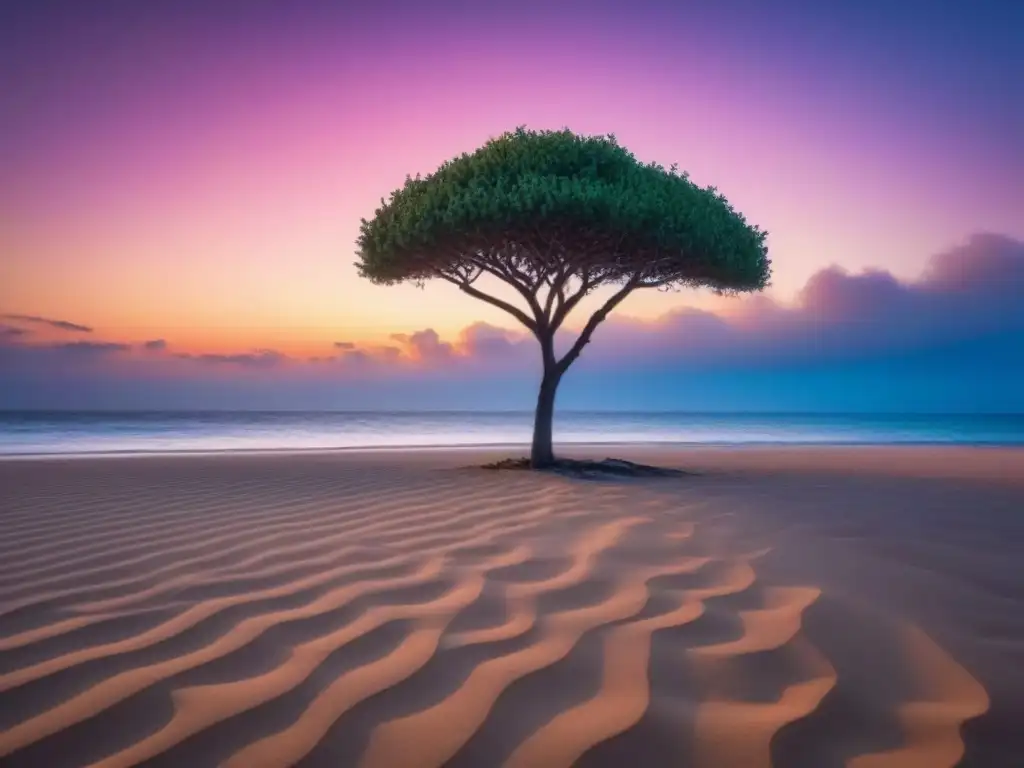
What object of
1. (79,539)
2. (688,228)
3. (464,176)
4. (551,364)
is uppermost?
(464,176)

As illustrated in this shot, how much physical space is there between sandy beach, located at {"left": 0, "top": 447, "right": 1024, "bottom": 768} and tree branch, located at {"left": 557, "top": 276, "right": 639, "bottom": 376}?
17.5 feet

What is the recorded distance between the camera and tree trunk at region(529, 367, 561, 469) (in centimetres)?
1081

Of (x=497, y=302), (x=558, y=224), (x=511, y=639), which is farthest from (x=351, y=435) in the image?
(x=511, y=639)

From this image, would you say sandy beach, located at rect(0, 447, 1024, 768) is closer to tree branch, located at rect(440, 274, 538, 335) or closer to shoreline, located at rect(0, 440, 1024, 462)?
tree branch, located at rect(440, 274, 538, 335)

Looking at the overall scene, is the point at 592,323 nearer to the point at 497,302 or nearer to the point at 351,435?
the point at 497,302

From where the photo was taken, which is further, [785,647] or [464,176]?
[464,176]

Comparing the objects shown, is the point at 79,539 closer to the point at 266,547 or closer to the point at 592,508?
the point at 266,547

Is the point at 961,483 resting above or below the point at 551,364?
below

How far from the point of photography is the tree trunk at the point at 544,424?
10812 mm

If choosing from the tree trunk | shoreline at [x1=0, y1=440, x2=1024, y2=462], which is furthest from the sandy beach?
shoreline at [x1=0, y1=440, x2=1024, y2=462]

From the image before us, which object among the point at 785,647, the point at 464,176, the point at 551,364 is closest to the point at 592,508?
the point at 785,647

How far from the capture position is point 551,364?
1141cm

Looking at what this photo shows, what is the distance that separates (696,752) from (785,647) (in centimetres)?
94

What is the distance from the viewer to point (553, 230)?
34.4 feet
